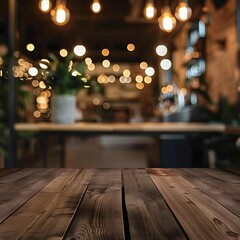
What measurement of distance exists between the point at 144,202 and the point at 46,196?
11.3 inches

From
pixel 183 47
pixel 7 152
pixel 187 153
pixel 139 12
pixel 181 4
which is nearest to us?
pixel 7 152

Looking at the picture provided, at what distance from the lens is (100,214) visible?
938mm

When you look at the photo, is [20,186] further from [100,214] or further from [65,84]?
[65,84]

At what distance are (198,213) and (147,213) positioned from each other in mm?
122

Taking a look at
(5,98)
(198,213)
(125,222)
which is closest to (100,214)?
(125,222)

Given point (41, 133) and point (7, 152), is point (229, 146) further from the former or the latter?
point (7, 152)

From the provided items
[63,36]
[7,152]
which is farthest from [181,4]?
[63,36]

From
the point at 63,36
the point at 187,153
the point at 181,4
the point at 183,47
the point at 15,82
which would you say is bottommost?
the point at 187,153

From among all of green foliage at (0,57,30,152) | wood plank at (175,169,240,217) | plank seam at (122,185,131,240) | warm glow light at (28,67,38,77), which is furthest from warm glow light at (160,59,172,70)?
plank seam at (122,185,131,240)

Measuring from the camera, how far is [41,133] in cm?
379

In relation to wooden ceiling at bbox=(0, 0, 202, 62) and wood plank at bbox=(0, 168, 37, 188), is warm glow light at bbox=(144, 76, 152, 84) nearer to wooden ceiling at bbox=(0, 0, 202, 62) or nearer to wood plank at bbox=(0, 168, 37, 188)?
wooden ceiling at bbox=(0, 0, 202, 62)

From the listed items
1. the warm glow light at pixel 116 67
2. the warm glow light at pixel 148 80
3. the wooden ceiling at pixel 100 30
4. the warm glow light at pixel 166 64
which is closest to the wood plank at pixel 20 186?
the wooden ceiling at pixel 100 30

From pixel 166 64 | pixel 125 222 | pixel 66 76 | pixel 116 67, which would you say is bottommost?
pixel 125 222

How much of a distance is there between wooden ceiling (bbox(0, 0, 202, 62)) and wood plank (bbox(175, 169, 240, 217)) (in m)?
6.95
